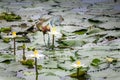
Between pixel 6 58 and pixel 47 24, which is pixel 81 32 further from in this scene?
pixel 6 58

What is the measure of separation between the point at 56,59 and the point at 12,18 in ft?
5.93

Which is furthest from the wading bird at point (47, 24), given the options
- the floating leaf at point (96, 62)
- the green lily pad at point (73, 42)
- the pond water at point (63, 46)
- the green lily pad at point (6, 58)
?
the floating leaf at point (96, 62)

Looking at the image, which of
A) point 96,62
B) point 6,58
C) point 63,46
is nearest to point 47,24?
point 63,46

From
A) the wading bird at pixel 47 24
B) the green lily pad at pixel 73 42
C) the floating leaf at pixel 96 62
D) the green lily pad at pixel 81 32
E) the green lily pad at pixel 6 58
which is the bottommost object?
the green lily pad at pixel 6 58

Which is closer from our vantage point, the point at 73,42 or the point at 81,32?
the point at 73,42

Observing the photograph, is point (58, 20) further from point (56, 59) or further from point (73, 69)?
point (73, 69)

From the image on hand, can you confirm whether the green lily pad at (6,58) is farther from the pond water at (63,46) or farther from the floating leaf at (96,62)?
the floating leaf at (96,62)

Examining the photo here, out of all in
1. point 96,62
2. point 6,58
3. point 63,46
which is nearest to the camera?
point 96,62

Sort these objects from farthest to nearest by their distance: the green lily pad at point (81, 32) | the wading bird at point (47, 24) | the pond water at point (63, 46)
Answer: the green lily pad at point (81, 32) < the wading bird at point (47, 24) < the pond water at point (63, 46)

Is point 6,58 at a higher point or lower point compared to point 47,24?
lower

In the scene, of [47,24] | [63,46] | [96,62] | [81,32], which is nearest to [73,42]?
[63,46]

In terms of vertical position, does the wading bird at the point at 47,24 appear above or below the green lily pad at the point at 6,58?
above

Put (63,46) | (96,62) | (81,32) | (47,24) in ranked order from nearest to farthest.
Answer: (96,62), (63,46), (47,24), (81,32)

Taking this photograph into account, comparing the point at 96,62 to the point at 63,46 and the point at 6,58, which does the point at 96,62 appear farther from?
the point at 6,58
